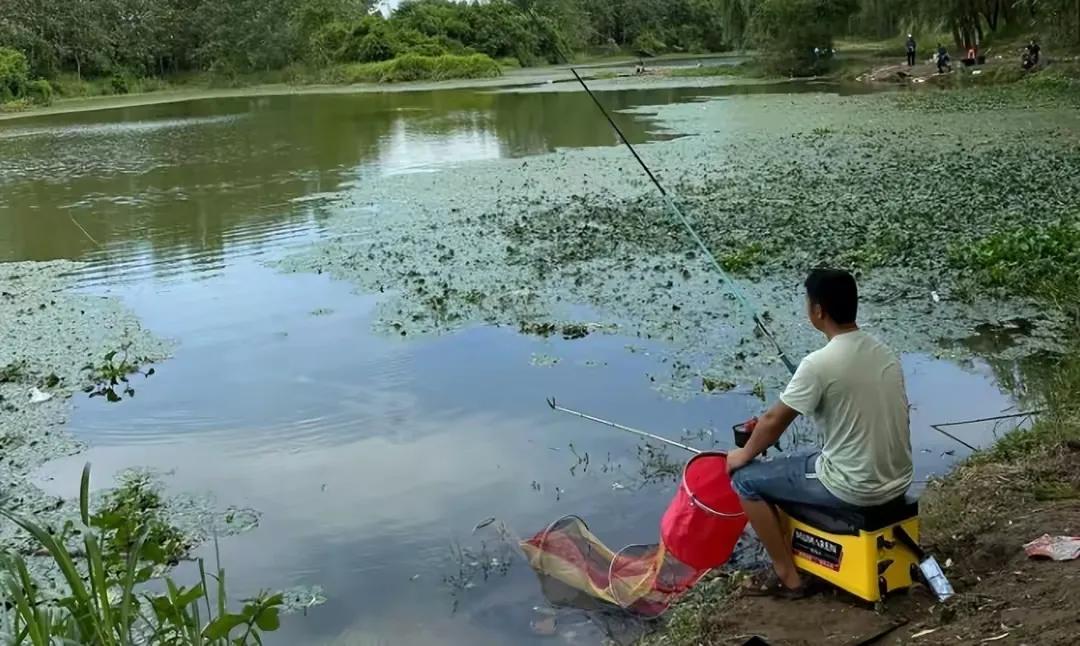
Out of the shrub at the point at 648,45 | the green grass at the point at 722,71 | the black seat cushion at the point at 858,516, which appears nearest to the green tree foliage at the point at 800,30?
the green grass at the point at 722,71

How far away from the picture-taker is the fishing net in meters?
3.67

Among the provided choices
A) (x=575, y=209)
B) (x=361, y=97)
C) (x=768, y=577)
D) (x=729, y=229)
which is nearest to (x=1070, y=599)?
(x=768, y=577)

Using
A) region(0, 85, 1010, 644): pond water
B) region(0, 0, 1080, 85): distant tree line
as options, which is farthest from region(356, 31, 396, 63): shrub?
region(0, 85, 1010, 644): pond water

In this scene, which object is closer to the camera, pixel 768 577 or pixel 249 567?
pixel 768 577

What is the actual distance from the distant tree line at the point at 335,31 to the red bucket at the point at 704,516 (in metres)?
40.3

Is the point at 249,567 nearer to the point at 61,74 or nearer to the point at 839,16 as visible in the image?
the point at 839,16

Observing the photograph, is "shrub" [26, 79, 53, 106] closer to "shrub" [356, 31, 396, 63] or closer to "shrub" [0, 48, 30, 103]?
"shrub" [0, 48, 30, 103]

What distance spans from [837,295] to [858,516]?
72 cm

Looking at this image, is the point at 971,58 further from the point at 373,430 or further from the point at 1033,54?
the point at 373,430

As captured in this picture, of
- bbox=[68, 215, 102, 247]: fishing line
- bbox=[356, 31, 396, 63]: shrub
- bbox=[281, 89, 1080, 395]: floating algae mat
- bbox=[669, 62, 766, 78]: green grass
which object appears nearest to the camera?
bbox=[281, 89, 1080, 395]: floating algae mat

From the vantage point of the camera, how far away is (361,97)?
135ft

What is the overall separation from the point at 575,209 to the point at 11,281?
6092 mm

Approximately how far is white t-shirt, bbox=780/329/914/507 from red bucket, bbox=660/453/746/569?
48 centimetres

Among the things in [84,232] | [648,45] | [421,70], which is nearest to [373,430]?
[84,232]
